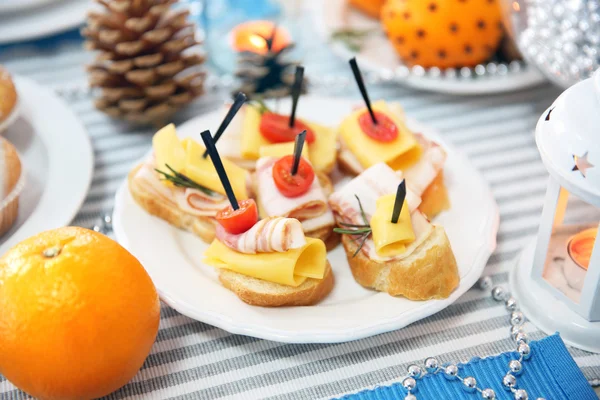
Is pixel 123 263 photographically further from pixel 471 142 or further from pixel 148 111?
pixel 471 142

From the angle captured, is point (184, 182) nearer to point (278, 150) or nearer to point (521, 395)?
point (278, 150)

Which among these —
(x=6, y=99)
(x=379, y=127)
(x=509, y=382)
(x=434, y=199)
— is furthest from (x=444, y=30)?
(x=6, y=99)

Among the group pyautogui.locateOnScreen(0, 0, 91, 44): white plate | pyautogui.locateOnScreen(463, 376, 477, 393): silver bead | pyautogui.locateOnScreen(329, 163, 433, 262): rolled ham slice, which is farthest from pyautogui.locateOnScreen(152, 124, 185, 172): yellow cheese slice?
pyautogui.locateOnScreen(0, 0, 91, 44): white plate

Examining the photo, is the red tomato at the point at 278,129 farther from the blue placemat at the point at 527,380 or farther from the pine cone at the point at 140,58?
the blue placemat at the point at 527,380

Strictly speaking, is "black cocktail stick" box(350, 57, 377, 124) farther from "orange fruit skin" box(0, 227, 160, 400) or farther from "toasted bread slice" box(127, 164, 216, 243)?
"orange fruit skin" box(0, 227, 160, 400)

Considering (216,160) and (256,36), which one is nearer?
(216,160)

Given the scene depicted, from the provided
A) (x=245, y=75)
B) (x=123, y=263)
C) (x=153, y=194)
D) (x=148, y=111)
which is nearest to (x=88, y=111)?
(x=148, y=111)
